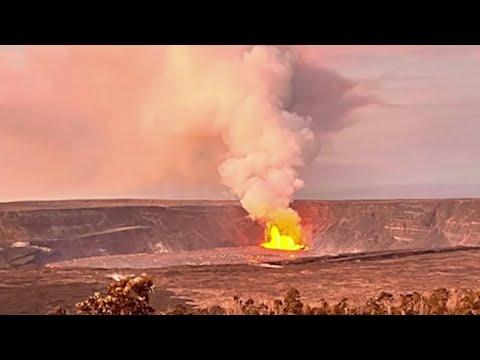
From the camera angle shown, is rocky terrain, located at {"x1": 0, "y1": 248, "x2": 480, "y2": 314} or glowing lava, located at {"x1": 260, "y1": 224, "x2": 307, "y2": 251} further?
glowing lava, located at {"x1": 260, "y1": 224, "x2": 307, "y2": 251}

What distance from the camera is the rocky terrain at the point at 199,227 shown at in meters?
6.12

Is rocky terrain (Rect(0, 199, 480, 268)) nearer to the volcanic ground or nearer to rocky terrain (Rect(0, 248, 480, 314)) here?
the volcanic ground

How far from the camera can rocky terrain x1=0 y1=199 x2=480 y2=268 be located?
20.1 feet

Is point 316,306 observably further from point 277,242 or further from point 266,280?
point 277,242

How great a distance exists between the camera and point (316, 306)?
5.96m

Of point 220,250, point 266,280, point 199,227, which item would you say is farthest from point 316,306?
point 199,227

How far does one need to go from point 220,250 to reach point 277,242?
483 millimetres

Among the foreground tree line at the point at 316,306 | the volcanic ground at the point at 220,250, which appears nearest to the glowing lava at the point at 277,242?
the volcanic ground at the point at 220,250

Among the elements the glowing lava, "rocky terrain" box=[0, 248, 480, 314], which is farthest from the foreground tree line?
the glowing lava

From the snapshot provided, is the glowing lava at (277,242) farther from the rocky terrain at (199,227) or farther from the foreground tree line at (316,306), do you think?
the foreground tree line at (316,306)

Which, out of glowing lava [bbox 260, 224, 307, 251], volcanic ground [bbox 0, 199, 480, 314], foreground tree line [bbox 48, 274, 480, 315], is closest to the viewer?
foreground tree line [bbox 48, 274, 480, 315]

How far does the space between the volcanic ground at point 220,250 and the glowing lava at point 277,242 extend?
58 millimetres
